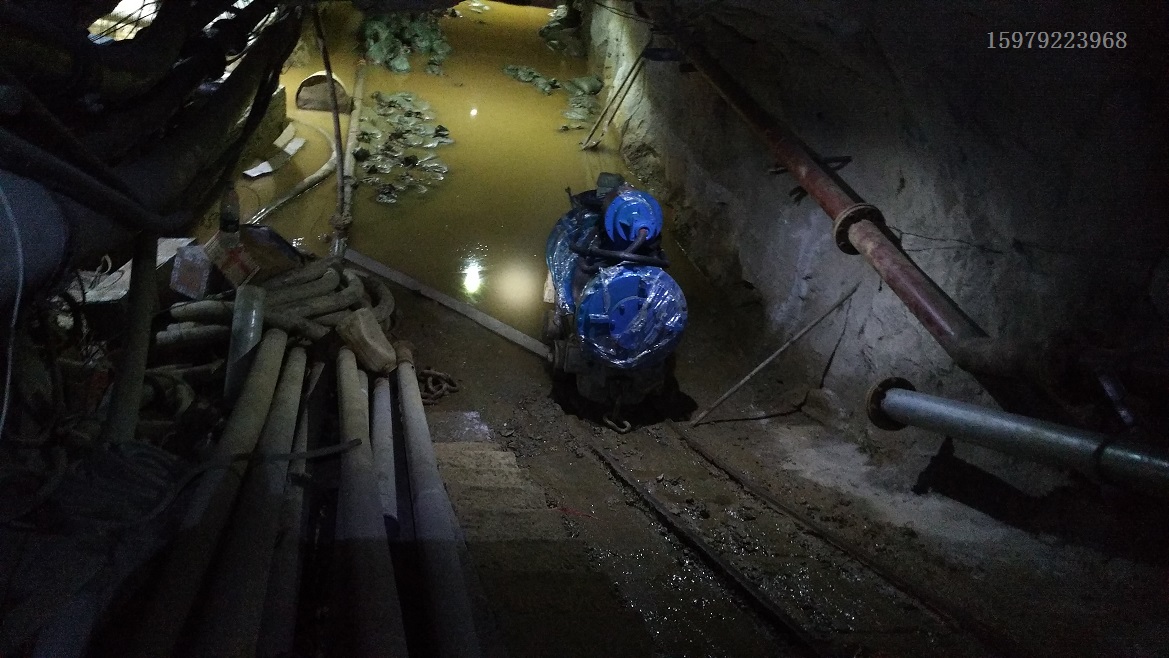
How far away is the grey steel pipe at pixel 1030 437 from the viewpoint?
8.62 ft

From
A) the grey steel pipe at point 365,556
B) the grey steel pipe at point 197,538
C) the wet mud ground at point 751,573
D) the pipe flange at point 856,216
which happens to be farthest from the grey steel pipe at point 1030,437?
the grey steel pipe at point 197,538

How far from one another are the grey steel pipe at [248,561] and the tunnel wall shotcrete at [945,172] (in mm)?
4143

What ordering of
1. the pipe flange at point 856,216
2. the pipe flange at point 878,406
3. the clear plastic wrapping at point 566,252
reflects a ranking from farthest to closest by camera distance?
the clear plastic wrapping at point 566,252
the pipe flange at point 856,216
the pipe flange at point 878,406

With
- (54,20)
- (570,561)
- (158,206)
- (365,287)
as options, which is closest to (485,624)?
(570,561)

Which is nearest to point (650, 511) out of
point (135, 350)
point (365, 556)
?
point (365, 556)

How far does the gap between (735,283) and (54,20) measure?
6502 mm

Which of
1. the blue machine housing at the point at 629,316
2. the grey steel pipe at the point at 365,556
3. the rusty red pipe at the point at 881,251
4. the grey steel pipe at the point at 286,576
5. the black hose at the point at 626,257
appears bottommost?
the grey steel pipe at the point at 286,576

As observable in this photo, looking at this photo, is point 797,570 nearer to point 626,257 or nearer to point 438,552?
point 438,552

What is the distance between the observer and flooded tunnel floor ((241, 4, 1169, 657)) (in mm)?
3066

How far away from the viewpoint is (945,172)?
470 cm

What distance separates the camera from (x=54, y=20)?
2.79 meters

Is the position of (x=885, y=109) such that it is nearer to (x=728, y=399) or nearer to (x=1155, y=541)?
(x=728, y=399)

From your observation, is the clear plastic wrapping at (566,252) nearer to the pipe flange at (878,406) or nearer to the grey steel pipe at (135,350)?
the pipe flange at (878,406)

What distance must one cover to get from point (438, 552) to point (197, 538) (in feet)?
2.82
